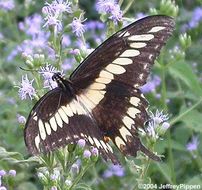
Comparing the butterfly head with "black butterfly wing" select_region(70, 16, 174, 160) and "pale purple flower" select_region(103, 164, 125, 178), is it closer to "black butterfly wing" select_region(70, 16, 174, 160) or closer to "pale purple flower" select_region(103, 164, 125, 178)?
"black butterfly wing" select_region(70, 16, 174, 160)

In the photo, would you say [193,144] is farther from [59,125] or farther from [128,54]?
[59,125]

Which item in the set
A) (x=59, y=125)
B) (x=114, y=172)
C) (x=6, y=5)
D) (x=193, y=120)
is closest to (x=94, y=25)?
(x=6, y=5)

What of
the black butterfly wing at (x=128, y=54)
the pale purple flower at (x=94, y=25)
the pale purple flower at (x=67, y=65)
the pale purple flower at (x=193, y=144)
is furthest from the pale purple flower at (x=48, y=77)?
the pale purple flower at (x=94, y=25)

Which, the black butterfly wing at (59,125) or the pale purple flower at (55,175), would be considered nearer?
the black butterfly wing at (59,125)

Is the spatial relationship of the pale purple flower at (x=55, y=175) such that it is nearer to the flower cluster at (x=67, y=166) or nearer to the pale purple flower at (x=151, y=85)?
the flower cluster at (x=67, y=166)

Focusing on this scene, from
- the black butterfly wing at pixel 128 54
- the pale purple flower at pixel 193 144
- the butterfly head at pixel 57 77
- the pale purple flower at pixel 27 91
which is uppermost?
the pale purple flower at pixel 27 91

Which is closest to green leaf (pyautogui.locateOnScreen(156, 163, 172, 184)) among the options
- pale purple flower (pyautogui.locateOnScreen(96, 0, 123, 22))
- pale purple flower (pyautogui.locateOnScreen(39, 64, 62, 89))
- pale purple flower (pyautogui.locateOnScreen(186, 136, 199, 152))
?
pale purple flower (pyautogui.locateOnScreen(186, 136, 199, 152))

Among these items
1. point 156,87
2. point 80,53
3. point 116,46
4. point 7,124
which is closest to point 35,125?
point 116,46

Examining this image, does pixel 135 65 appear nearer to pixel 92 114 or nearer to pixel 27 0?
pixel 92 114
